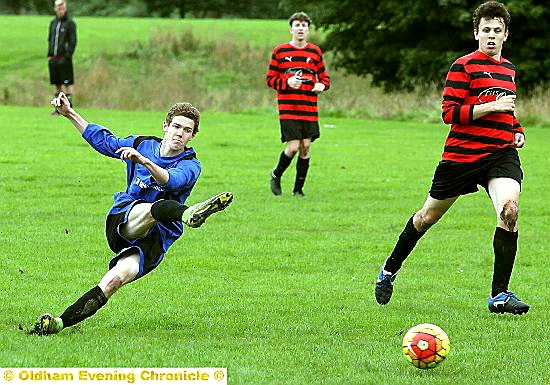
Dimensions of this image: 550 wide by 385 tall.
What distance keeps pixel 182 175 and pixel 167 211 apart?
30 centimetres

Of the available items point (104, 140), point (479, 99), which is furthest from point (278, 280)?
point (104, 140)

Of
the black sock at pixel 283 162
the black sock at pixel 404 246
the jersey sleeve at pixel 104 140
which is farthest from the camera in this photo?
the black sock at pixel 283 162

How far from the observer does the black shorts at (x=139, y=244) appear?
6.92 metres

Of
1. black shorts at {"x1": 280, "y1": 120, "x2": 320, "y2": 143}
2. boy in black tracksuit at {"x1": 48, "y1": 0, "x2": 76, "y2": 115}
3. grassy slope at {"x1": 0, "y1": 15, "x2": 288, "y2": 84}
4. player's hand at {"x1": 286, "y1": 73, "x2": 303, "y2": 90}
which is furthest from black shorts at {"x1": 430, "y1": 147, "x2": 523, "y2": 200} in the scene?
grassy slope at {"x1": 0, "y1": 15, "x2": 288, "y2": 84}

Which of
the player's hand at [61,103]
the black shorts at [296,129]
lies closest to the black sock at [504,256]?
the player's hand at [61,103]

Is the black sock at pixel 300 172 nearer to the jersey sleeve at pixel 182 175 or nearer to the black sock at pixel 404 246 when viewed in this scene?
the black sock at pixel 404 246

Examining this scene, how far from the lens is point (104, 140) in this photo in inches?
281

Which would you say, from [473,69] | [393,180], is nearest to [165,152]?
[473,69]

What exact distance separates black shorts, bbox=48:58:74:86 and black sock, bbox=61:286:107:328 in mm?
20231

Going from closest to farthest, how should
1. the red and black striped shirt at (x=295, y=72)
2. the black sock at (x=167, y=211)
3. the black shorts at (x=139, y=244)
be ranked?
1. the black sock at (x=167, y=211)
2. the black shorts at (x=139, y=244)
3. the red and black striped shirt at (x=295, y=72)

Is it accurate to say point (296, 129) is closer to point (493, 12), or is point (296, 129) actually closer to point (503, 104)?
point (493, 12)

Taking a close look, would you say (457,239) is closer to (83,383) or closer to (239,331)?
(239,331)

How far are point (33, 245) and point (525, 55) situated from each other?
2490cm

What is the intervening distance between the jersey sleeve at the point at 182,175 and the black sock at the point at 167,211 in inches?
4.8
